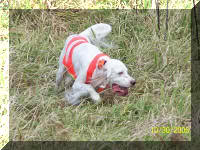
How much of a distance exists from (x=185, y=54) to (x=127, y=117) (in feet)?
4.98

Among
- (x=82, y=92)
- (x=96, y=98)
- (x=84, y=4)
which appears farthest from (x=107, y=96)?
(x=84, y=4)

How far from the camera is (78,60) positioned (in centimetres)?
500

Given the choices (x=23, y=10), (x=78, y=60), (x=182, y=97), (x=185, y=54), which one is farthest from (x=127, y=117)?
(x=23, y=10)

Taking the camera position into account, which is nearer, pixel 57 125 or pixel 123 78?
pixel 57 125

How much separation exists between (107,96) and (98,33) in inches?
49.1

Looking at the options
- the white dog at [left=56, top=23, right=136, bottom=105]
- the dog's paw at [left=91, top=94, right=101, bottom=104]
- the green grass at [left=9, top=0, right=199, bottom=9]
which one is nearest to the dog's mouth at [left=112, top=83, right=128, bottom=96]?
the white dog at [left=56, top=23, right=136, bottom=105]

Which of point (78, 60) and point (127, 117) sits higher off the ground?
Result: point (78, 60)

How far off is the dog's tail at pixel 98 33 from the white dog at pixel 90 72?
36 centimetres

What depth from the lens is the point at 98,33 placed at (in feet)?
18.6

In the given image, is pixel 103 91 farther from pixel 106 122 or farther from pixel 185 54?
pixel 185 54

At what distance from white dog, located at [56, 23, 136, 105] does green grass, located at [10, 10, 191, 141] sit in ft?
0.52

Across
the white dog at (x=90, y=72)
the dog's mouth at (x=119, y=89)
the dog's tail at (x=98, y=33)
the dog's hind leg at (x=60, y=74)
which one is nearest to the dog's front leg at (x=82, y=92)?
the white dog at (x=90, y=72)
